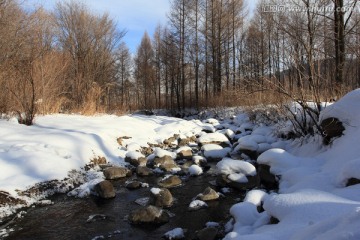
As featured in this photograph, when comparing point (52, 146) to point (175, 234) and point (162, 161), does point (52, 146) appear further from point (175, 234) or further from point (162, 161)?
point (175, 234)

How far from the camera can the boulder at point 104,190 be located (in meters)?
6.71

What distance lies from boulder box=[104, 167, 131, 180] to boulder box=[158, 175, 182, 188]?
109 centimetres

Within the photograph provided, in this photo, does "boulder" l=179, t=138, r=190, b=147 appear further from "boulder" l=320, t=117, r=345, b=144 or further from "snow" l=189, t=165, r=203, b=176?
"boulder" l=320, t=117, r=345, b=144

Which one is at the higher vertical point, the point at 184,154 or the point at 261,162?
the point at 261,162

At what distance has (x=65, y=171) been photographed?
7395mm

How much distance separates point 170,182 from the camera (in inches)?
301

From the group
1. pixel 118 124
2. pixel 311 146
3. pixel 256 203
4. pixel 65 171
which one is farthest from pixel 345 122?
pixel 118 124

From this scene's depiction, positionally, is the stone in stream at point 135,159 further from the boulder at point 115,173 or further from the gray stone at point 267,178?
the gray stone at point 267,178

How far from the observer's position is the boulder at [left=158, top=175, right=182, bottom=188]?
7.57 meters

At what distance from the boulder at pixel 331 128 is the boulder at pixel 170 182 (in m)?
3.30

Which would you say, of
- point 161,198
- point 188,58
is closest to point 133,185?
point 161,198

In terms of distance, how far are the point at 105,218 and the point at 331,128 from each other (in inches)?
182

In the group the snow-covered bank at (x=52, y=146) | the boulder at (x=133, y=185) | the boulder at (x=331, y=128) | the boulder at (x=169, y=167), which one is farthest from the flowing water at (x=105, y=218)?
the boulder at (x=331, y=128)

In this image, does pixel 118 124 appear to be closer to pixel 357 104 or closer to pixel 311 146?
pixel 311 146
